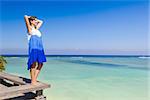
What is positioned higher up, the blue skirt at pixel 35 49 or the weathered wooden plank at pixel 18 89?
the blue skirt at pixel 35 49

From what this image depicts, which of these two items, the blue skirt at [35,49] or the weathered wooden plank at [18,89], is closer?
the weathered wooden plank at [18,89]

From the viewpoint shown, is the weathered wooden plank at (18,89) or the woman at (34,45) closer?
the weathered wooden plank at (18,89)

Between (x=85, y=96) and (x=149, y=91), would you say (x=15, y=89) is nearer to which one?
(x=85, y=96)

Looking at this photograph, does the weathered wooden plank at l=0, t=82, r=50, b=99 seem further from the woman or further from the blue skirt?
the blue skirt

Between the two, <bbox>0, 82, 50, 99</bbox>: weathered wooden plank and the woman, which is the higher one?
the woman

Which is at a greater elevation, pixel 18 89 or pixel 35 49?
pixel 35 49

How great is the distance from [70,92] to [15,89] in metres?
6.10

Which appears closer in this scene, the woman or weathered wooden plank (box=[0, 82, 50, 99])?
weathered wooden plank (box=[0, 82, 50, 99])

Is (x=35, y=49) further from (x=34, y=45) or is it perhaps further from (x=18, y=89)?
(x=18, y=89)

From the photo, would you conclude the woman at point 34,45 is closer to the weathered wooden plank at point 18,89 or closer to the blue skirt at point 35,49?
the blue skirt at point 35,49

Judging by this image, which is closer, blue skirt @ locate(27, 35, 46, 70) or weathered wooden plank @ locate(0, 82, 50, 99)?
weathered wooden plank @ locate(0, 82, 50, 99)

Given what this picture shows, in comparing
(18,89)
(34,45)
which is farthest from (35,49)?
(18,89)

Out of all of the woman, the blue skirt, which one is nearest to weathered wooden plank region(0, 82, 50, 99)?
the woman

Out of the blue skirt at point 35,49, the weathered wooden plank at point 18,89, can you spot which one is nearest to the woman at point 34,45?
the blue skirt at point 35,49
